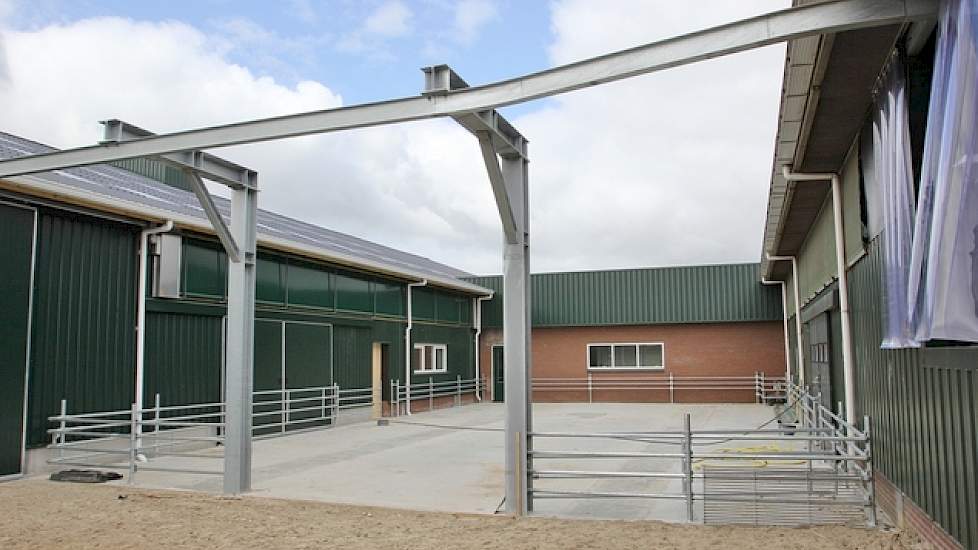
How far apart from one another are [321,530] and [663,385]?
820 inches

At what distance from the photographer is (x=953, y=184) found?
4.68 m

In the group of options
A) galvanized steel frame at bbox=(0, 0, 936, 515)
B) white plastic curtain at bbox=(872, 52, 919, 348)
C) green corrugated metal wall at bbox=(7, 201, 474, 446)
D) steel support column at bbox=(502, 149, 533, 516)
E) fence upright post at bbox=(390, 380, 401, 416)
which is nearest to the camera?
galvanized steel frame at bbox=(0, 0, 936, 515)

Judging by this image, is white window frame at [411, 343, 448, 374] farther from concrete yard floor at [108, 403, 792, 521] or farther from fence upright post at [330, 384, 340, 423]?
fence upright post at [330, 384, 340, 423]

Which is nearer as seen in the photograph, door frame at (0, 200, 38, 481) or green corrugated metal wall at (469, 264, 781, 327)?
door frame at (0, 200, 38, 481)

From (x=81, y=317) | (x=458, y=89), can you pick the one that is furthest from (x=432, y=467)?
(x=458, y=89)

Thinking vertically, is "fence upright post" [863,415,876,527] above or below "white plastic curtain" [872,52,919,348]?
below

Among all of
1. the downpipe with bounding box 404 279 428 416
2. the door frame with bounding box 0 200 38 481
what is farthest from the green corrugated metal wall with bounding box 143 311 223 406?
the downpipe with bounding box 404 279 428 416

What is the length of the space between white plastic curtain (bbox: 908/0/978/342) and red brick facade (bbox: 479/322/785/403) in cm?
2235

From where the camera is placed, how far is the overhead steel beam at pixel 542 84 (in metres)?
5.67

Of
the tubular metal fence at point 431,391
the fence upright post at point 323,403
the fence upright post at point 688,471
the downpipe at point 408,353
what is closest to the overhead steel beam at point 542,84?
the fence upright post at point 688,471

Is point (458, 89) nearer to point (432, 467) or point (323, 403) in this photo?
point (432, 467)

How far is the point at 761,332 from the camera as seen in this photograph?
1056 inches

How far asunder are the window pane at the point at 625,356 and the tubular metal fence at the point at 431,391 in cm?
501

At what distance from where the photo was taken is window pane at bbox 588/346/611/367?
2852 centimetres
